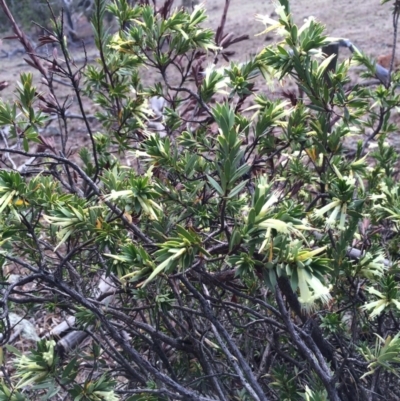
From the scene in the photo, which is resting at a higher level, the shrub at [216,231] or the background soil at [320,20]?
the shrub at [216,231]

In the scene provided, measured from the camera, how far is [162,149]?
152cm

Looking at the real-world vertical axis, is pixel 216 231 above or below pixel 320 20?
above

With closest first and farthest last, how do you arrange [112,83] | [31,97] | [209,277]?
[209,277] → [31,97] → [112,83]

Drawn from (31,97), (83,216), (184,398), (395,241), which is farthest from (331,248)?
(31,97)

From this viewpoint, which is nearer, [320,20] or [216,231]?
[216,231]

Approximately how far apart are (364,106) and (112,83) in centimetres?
99

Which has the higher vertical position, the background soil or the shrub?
the shrub

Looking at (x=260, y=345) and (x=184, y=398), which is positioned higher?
(x=184, y=398)

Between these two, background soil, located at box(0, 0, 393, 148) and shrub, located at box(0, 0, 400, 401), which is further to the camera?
background soil, located at box(0, 0, 393, 148)

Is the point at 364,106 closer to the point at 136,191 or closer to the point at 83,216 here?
the point at 136,191

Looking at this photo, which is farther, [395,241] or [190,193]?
[395,241]

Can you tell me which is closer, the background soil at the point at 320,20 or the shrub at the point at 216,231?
the shrub at the point at 216,231

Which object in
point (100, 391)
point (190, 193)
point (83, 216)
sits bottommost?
point (100, 391)

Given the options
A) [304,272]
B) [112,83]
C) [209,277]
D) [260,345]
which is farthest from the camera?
[260,345]
